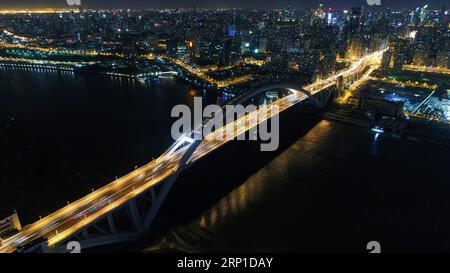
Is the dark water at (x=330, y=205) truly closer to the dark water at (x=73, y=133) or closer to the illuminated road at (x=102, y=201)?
the illuminated road at (x=102, y=201)

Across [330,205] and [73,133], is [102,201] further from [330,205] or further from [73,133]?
Answer: [73,133]

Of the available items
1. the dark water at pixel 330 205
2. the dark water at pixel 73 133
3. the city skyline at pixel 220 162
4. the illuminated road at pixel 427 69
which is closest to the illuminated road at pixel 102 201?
the city skyline at pixel 220 162

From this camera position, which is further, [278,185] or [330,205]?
[278,185]

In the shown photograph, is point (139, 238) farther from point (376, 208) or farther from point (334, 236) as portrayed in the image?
point (376, 208)

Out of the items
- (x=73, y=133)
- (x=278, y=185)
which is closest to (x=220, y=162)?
(x=278, y=185)

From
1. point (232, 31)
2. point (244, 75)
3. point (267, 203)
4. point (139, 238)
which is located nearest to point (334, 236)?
point (267, 203)

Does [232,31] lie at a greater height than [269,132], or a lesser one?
greater

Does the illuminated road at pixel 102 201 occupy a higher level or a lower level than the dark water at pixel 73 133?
higher
